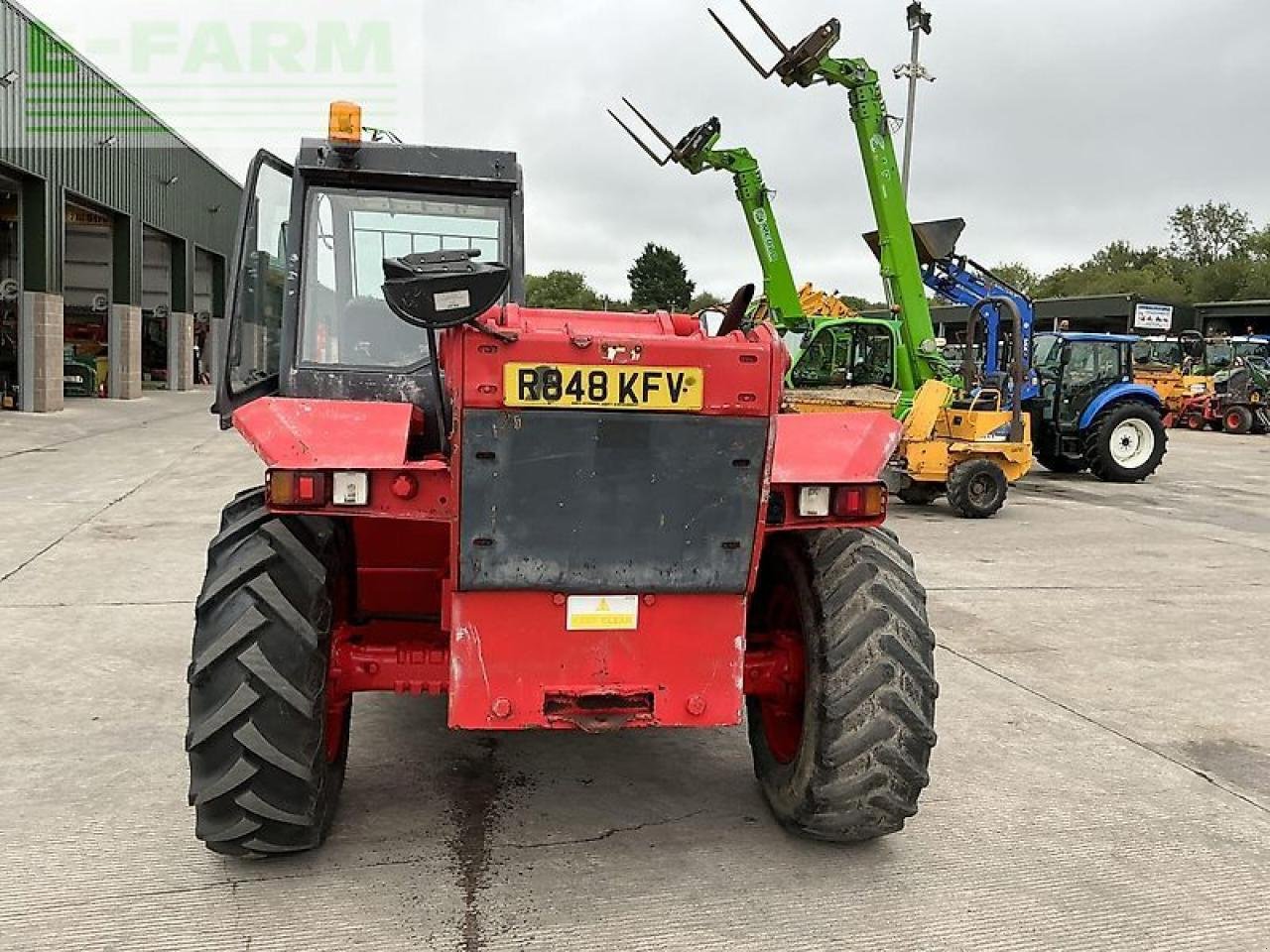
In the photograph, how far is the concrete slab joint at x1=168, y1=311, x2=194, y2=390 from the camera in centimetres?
3353

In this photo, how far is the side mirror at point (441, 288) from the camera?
8.73 ft

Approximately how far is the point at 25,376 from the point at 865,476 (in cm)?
2267

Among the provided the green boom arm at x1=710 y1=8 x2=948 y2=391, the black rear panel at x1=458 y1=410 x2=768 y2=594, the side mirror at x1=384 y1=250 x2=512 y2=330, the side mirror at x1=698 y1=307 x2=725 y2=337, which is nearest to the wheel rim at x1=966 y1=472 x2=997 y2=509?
the green boom arm at x1=710 y1=8 x2=948 y2=391

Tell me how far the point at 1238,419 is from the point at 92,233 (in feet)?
103

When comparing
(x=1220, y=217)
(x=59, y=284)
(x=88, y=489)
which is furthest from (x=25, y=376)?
(x=1220, y=217)

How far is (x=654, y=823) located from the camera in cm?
388

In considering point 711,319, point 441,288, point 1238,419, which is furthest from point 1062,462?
point 441,288

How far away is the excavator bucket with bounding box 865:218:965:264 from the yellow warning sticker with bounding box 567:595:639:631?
12.0m

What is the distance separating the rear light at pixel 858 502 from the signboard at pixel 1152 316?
40789mm

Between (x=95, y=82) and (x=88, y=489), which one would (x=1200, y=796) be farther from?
(x=95, y=82)

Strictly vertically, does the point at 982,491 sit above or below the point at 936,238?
below

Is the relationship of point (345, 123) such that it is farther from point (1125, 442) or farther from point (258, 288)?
point (1125, 442)

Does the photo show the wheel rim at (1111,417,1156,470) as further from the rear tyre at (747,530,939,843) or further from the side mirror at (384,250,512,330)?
the side mirror at (384,250,512,330)

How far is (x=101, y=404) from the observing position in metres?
25.9
